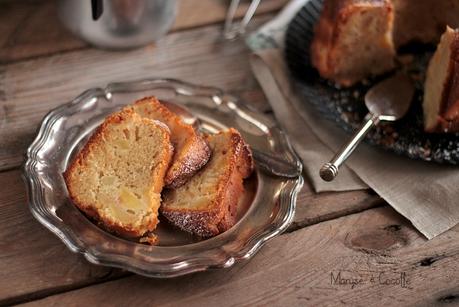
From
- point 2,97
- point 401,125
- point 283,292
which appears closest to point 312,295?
point 283,292

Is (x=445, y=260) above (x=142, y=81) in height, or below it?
above

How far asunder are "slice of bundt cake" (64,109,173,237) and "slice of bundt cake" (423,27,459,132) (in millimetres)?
669

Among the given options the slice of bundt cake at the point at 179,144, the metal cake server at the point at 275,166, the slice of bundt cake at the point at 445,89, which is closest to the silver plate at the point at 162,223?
the metal cake server at the point at 275,166

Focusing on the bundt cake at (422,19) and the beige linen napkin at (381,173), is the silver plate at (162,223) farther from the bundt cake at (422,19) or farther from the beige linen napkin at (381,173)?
the bundt cake at (422,19)

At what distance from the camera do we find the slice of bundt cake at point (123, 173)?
1318mm

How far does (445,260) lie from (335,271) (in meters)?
0.25

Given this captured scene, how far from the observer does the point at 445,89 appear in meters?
1.60

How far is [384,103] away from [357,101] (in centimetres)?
8

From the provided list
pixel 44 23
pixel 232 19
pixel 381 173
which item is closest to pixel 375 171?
pixel 381 173

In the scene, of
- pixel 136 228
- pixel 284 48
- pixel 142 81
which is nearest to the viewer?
pixel 136 228

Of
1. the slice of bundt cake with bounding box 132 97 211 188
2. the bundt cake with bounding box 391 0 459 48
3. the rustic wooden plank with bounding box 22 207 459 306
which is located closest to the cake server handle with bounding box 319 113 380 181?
the rustic wooden plank with bounding box 22 207 459 306

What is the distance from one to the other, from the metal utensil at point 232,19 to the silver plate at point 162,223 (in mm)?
397

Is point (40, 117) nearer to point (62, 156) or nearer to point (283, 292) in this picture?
point (62, 156)

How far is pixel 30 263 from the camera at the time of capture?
1.34 meters
